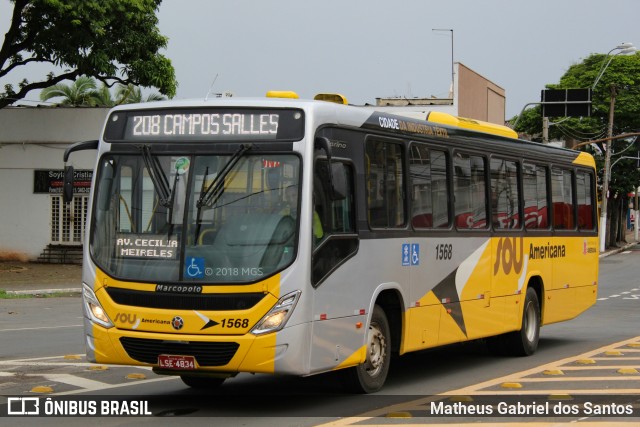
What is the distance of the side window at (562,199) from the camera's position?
16.4 metres

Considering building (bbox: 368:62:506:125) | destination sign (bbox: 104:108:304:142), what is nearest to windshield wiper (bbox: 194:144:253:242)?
destination sign (bbox: 104:108:304:142)

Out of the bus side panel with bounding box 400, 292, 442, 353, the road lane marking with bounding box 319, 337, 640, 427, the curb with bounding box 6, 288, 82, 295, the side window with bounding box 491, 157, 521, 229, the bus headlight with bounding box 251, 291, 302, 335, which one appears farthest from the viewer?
the curb with bounding box 6, 288, 82, 295

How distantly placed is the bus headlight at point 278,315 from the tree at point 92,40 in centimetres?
2728

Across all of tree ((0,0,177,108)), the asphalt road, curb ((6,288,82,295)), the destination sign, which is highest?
tree ((0,0,177,108))

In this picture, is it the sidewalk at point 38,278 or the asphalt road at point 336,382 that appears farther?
the sidewalk at point 38,278

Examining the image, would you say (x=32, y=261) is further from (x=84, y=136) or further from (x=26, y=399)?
(x=26, y=399)

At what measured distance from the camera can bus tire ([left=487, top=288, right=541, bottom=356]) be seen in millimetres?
15148

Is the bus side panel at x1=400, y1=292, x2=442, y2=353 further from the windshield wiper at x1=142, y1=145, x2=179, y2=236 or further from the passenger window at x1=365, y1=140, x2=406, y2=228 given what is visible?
the windshield wiper at x1=142, y1=145, x2=179, y2=236

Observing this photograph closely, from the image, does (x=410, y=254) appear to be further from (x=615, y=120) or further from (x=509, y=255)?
(x=615, y=120)

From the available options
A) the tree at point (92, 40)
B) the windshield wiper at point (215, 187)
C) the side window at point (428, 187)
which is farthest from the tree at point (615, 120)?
the windshield wiper at point (215, 187)

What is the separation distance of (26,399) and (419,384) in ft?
14.0

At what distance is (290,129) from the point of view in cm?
985

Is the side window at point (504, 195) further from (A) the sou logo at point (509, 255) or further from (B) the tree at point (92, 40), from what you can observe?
(B) the tree at point (92, 40)

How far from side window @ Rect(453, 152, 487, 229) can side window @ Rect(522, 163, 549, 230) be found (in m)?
1.61
